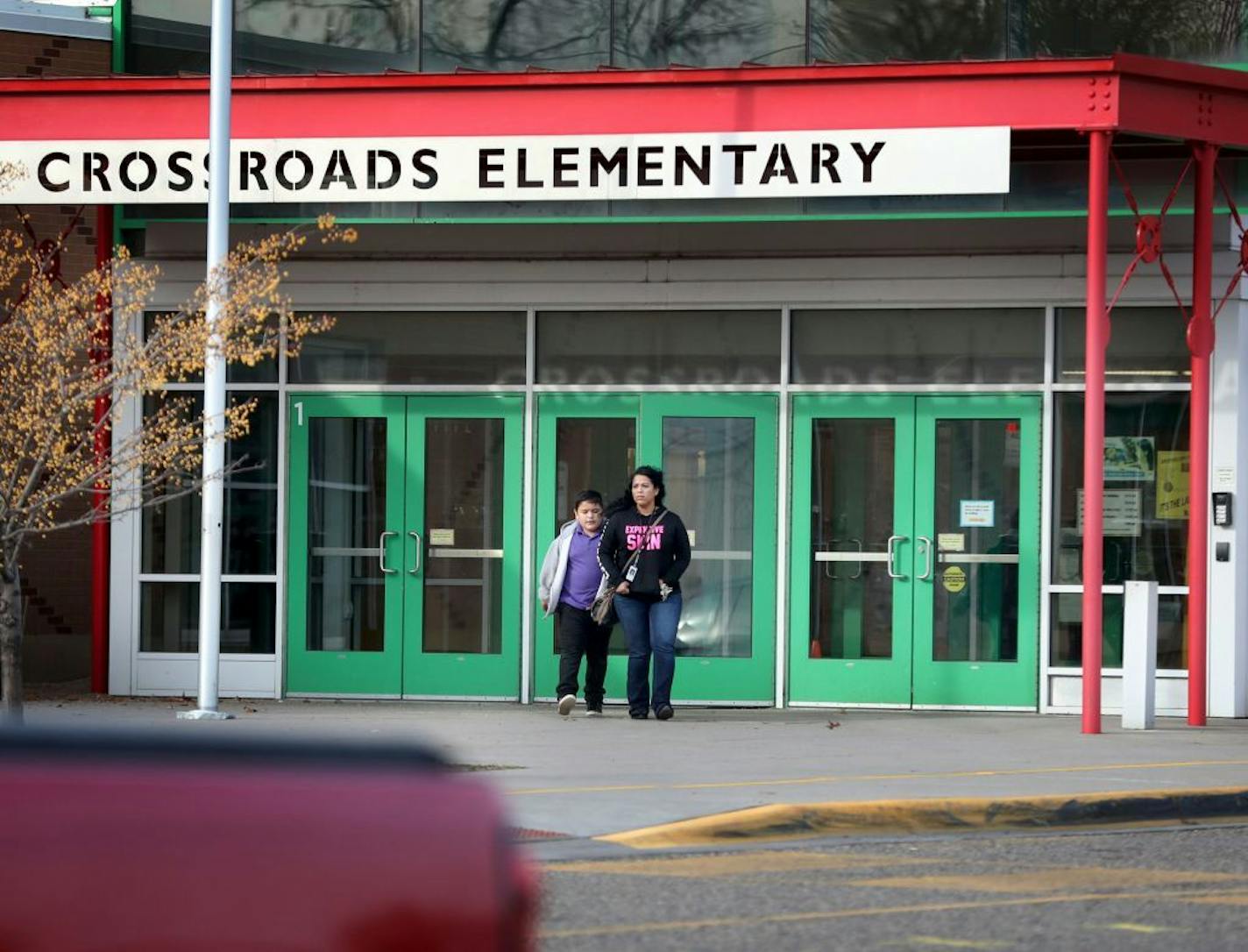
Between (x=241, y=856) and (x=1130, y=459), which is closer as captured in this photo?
(x=241, y=856)

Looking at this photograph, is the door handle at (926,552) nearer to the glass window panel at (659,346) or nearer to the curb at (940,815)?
the glass window panel at (659,346)

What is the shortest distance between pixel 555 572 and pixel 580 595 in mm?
269

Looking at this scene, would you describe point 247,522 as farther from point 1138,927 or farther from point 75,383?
point 1138,927

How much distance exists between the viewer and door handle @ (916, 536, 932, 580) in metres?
16.2

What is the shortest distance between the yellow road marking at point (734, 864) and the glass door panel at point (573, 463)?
7567 mm

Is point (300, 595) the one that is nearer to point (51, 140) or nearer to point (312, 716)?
point (312, 716)

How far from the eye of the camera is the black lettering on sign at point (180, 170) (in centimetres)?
1498

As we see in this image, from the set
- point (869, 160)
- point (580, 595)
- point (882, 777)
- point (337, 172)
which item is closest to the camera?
point (882, 777)

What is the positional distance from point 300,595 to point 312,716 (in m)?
1.88

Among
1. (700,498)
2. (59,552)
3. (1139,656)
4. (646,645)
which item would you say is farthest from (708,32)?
(59,552)

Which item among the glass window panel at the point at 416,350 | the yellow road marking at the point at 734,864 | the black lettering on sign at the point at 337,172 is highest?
the black lettering on sign at the point at 337,172

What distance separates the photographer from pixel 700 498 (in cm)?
1659

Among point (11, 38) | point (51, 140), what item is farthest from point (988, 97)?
point (11, 38)

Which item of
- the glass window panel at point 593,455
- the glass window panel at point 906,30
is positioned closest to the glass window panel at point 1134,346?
the glass window panel at point 906,30
